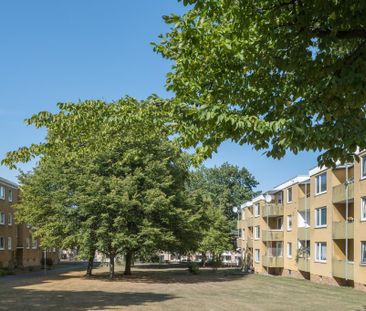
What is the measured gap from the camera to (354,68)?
8.07 metres

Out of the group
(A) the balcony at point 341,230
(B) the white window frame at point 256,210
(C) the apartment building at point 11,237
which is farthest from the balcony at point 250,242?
(A) the balcony at point 341,230

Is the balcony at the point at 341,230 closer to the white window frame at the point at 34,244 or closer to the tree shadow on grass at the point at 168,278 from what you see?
the tree shadow on grass at the point at 168,278

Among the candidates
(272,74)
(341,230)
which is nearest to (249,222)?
(341,230)

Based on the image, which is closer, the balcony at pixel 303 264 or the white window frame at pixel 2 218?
the balcony at pixel 303 264

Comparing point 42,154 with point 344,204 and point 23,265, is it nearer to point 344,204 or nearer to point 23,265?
point 344,204

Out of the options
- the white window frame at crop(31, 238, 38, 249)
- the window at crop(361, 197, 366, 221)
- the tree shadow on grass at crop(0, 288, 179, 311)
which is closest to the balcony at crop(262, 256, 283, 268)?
the window at crop(361, 197, 366, 221)

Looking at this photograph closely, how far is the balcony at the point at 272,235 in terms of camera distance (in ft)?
181

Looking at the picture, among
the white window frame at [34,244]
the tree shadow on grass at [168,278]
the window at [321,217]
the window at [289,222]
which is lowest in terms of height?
the tree shadow on grass at [168,278]

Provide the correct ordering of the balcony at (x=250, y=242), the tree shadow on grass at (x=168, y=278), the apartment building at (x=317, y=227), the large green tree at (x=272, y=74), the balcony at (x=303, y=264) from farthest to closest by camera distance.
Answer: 1. the balcony at (x=250, y=242)
2. the balcony at (x=303, y=264)
3. the tree shadow on grass at (x=168, y=278)
4. the apartment building at (x=317, y=227)
5. the large green tree at (x=272, y=74)

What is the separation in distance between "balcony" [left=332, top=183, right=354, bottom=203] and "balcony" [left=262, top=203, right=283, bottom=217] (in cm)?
1775

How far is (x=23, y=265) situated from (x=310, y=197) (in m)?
41.8

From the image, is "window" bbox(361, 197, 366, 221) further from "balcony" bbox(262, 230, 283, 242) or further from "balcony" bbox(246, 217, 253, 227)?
"balcony" bbox(246, 217, 253, 227)

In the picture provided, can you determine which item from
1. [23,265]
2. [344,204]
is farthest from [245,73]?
[23,265]

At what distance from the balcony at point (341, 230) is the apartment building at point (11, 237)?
124ft
